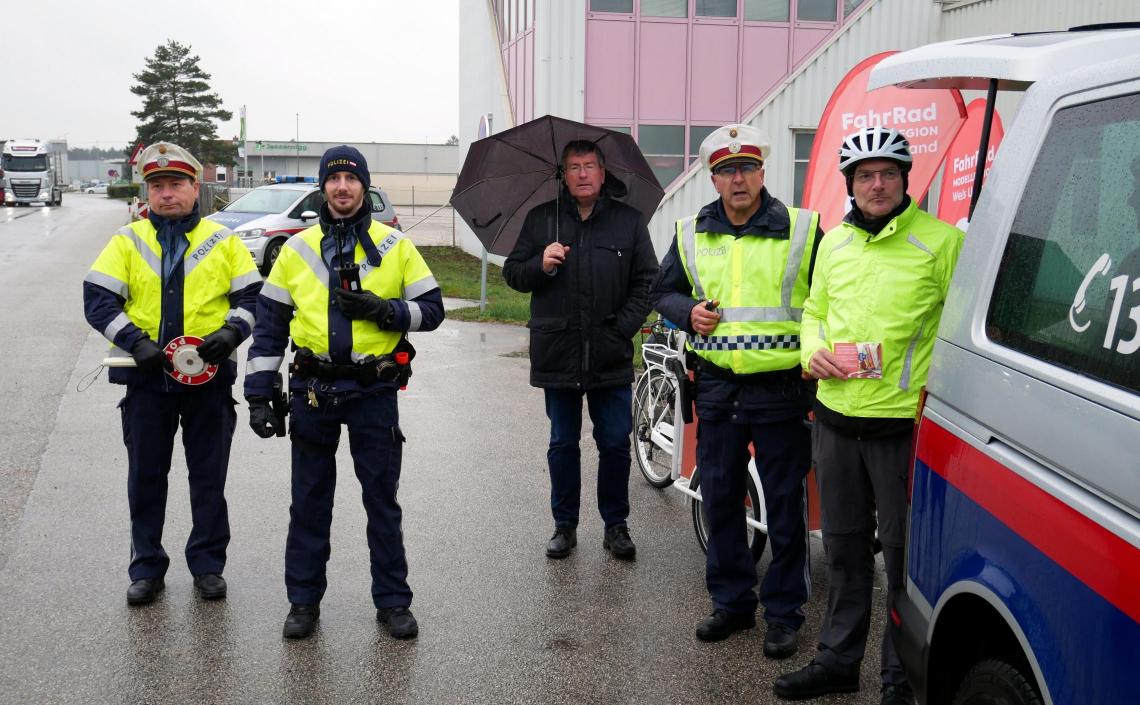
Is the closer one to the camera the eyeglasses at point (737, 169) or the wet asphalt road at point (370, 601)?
the wet asphalt road at point (370, 601)

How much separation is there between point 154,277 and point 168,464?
89 centimetres

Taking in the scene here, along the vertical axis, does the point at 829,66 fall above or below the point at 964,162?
above

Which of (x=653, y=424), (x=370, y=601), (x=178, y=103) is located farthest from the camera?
(x=178, y=103)

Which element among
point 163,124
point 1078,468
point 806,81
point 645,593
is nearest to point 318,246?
point 645,593

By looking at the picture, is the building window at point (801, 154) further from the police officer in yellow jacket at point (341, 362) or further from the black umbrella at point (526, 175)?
the police officer in yellow jacket at point (341, 362)

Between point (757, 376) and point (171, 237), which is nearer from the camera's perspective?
point (757, 376)

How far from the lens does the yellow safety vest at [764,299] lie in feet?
15.0

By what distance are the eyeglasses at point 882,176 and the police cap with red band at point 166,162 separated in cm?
301

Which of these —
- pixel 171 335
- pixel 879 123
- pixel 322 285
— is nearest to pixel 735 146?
pixel 322 285

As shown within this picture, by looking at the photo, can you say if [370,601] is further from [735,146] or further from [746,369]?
[735,146]

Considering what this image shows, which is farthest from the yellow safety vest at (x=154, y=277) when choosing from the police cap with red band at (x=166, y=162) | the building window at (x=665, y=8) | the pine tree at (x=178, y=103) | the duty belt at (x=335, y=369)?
the pine tree at (x=178, y=103)

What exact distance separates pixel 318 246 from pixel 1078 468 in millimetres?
3310

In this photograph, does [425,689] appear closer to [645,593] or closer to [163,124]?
[645,593]

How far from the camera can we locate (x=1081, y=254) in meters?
2.50
